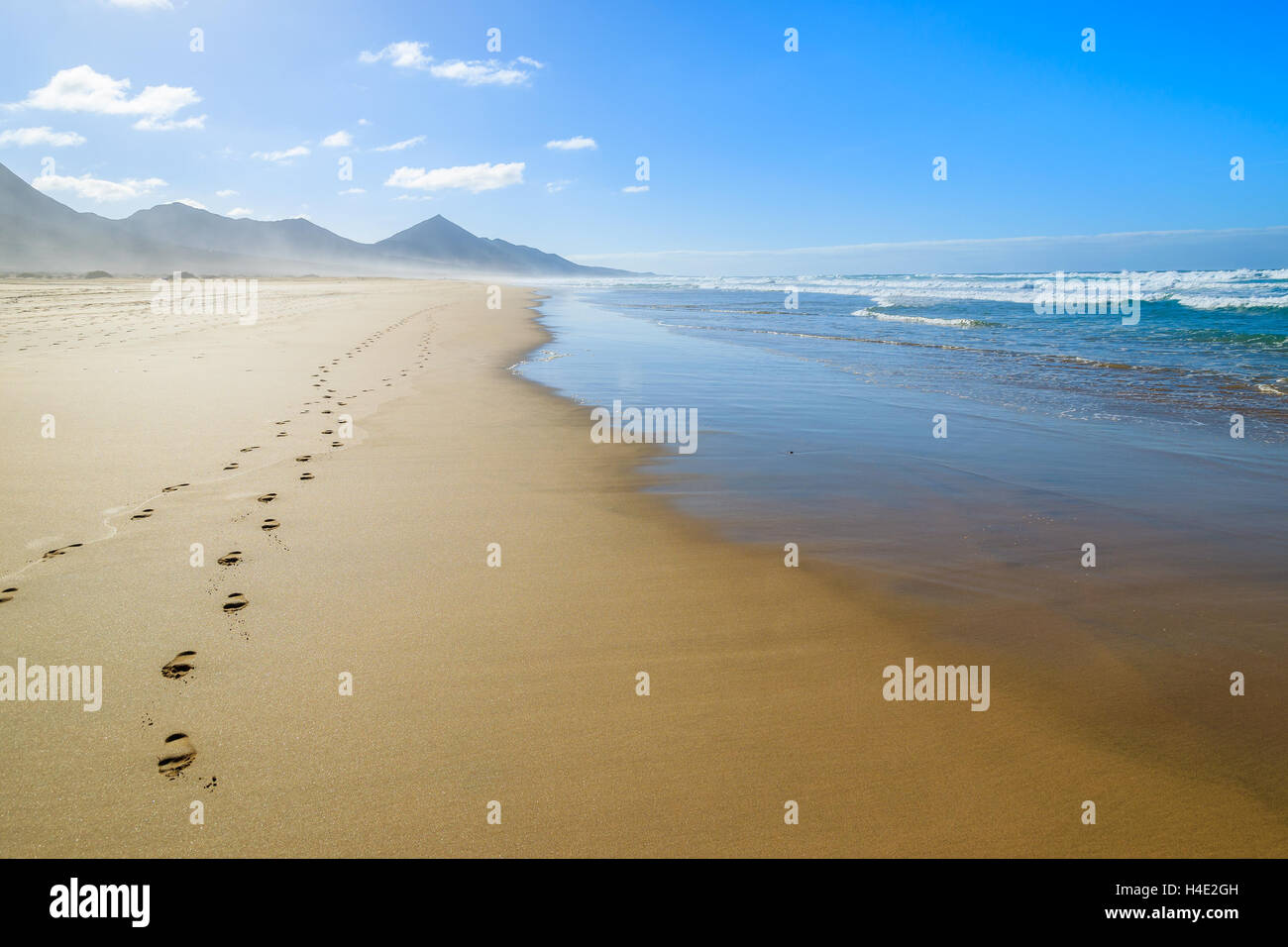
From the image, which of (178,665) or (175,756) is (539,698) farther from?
(178,665)

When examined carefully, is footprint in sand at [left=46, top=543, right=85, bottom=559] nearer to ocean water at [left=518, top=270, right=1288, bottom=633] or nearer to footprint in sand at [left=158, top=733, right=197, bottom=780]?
footprint in sand at [left=158, top=733, right=197, bottom=780]

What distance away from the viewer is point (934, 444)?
25.0 ft

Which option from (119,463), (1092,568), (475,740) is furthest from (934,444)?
(119,463)

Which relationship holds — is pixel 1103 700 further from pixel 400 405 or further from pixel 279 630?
pixel 400 405

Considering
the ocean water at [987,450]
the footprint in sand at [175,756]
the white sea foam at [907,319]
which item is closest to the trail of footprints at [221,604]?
the footprint in sand at [175,756]

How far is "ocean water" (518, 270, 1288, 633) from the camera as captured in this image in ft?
15.0

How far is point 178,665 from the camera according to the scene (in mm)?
3076

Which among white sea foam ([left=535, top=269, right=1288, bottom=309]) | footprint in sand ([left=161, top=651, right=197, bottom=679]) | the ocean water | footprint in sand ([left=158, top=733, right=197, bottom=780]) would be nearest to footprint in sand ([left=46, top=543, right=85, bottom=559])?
footprint in sand ([left=161, top=651, right=197, bottom=679])

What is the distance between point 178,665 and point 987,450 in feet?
24.7

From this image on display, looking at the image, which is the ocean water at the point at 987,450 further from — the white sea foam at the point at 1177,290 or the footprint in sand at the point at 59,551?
the white sea foam at the point at 1177,290

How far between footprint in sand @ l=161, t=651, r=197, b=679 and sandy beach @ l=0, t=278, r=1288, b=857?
1 centimetres

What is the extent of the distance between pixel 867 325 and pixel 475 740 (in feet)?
81.4

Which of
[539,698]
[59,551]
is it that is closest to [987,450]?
[539,698]

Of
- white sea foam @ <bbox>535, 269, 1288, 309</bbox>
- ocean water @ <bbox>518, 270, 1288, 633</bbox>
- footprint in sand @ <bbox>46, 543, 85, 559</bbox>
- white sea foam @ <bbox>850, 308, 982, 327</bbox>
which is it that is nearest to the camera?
footprint in sand @ <bbox>46, 543, 85, 559</bbox>
